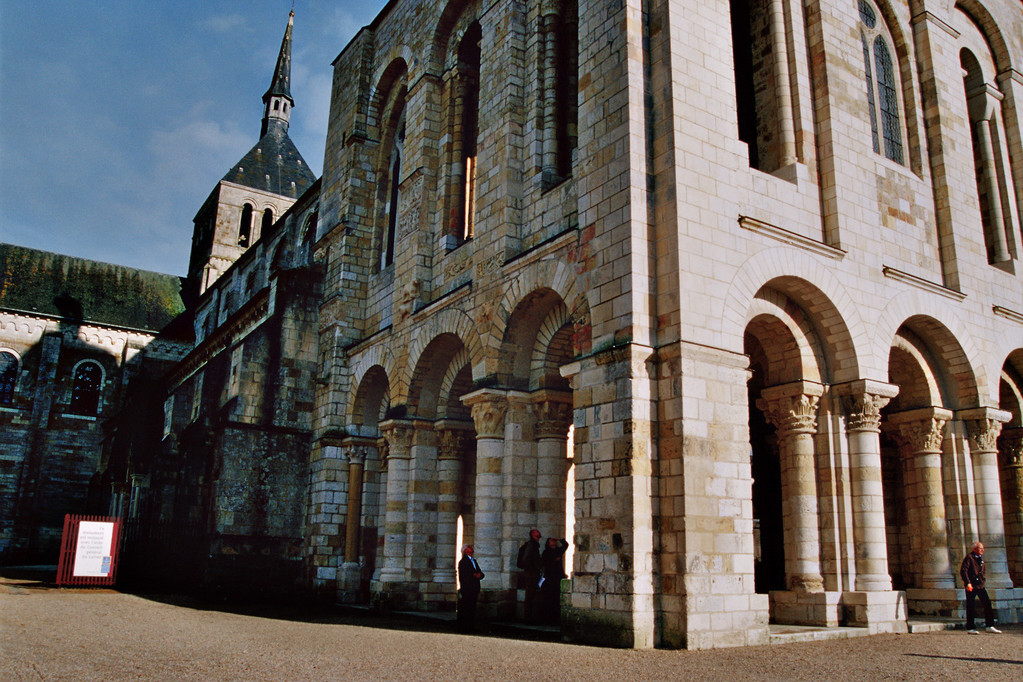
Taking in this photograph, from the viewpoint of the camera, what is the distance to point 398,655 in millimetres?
7887

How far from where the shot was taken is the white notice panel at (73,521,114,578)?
17.0 meters

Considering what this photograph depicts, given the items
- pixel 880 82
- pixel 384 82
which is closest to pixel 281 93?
pixel 384 82

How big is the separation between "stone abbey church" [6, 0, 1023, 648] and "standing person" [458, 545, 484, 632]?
0.46 metres

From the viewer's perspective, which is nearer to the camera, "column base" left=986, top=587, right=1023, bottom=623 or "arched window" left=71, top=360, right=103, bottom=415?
"column base" left=986, top=587, right=1023, bottom=623

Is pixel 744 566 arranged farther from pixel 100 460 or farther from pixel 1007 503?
pixel 100 460

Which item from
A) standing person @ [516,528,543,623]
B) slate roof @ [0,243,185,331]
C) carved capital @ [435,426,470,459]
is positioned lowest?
standing person @ [516,528,543,623]

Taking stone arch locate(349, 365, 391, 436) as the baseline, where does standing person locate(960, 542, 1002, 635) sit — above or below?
below

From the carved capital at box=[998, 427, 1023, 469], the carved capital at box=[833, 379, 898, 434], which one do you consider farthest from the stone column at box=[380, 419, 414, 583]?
the carved capital at box=[998, 427, 1023, 469]

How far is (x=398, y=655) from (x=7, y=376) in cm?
3572

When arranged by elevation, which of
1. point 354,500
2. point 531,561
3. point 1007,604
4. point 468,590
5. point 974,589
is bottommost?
point 1007,604

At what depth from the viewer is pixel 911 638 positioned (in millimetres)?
9609

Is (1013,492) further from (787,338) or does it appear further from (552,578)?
(552,578)

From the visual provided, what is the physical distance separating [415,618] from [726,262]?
7.25 metres

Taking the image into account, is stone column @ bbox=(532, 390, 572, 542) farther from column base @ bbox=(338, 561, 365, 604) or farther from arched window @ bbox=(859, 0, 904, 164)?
arched window @ bbox=(859, 0, 904, 164)
